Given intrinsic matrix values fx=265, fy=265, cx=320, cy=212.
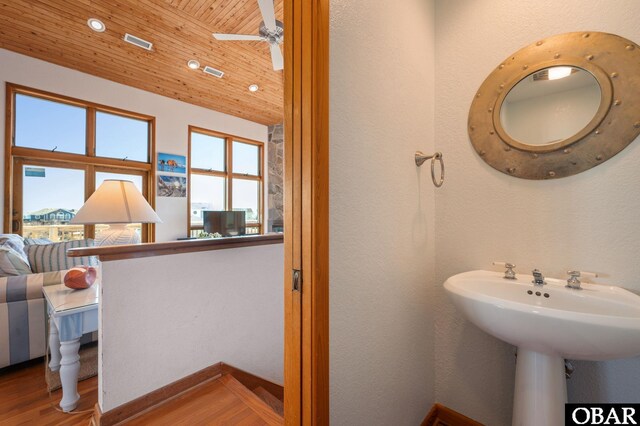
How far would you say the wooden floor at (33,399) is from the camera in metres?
1.56

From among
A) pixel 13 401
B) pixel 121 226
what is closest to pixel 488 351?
pixel 121 226

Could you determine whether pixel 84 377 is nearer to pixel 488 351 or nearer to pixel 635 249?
pixel 488 351

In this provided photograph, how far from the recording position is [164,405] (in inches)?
55.1

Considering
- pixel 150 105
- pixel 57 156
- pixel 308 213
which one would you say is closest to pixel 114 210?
pixel 308 213

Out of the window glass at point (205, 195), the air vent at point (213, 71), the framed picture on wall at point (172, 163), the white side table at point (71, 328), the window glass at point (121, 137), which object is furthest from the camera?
the window glass at point (205, 195)

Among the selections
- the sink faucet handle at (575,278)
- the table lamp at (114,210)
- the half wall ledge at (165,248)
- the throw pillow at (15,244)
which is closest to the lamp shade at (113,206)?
the table lamp at (114,210)

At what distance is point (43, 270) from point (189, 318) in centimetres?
223

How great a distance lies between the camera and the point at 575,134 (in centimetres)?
105

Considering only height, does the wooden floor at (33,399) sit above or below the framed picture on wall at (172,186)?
below

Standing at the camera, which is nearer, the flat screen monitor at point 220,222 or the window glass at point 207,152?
the flat screen monitor at point 220,222

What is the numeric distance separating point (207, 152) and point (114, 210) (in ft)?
12.1

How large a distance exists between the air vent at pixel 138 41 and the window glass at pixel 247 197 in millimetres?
2774

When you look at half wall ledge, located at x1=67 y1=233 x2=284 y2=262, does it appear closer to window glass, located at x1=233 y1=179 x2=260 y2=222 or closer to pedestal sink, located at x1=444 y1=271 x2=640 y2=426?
pedestal sink, located at x1=444 y1=271 x2=640 y2=426

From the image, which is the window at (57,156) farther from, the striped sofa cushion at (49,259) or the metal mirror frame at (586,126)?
the metal mirror frame at (586,126)
